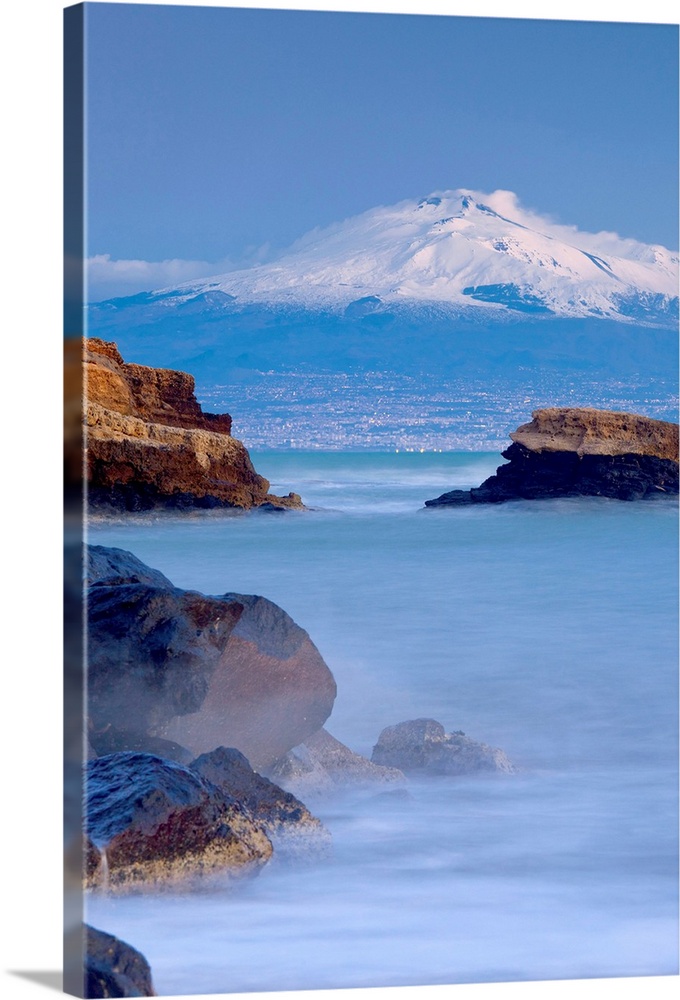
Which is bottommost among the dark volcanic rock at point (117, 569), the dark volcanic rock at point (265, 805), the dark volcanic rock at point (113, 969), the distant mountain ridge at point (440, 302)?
the dark volcanic rock at point (113, 969)

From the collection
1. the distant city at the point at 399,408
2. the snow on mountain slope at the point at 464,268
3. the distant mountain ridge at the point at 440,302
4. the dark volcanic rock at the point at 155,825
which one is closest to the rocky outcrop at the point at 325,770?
the dark volcanic rock at the point at 155,825

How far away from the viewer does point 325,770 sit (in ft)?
18.2

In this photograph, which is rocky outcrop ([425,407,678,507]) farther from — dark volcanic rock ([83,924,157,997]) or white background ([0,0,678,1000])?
dark volcanic rock ([83,924,157,997])

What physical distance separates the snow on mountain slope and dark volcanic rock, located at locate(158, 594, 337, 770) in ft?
3.76

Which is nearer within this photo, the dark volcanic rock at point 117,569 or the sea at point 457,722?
the sea at point 457,722

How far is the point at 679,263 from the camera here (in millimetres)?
5992

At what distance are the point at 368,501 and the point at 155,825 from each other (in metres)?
1.40

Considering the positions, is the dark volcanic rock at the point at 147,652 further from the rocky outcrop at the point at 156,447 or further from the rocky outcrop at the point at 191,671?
the rocky outcrop at the point at 156,447

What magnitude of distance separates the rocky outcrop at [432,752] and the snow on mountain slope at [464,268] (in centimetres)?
156

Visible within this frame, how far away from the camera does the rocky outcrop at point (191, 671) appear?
528 centimetres

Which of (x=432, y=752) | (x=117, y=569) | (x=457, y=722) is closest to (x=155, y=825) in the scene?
(x=117, y=569)

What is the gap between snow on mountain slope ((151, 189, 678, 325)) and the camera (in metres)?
5.84
